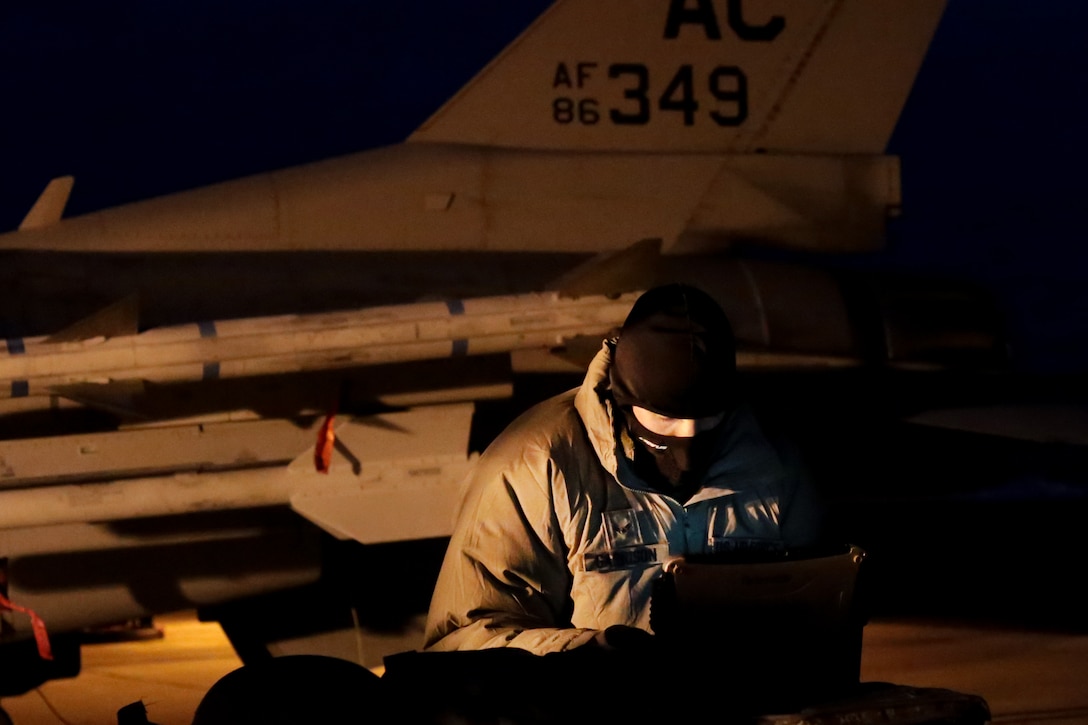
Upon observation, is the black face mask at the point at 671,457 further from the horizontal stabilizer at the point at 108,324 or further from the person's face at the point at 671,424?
the horizontal stabilizer at the point at 108,324

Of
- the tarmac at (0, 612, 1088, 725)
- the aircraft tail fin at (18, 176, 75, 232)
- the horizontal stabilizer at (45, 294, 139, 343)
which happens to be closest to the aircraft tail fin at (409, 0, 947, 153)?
the aircraft tail fin at (18, 176, 75, 232)

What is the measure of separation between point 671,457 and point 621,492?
5.0 inches

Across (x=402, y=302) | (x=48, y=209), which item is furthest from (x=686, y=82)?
(x=48, y=209)

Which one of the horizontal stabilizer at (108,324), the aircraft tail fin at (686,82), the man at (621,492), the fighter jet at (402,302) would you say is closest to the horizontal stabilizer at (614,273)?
the fighter jet at (402,302)

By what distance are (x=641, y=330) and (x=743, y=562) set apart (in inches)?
18.7

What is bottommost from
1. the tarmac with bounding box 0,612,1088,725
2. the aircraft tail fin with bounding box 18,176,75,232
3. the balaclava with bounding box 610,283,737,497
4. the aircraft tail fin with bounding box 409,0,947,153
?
the tarmac with bounding box 0,612,1088,725

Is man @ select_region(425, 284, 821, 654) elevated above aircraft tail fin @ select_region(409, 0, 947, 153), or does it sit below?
below

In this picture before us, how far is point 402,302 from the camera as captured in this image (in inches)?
225

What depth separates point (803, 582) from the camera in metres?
2.07

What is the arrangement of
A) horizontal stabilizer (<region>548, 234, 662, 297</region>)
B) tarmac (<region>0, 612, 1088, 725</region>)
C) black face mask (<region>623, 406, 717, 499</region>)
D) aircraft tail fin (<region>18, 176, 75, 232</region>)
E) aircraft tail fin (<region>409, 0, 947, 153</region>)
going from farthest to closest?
aircraft tail fin (<region>409, 0, 947, 153</region>) → aircraft tail fin (<region>18, 176, 75, 232</region>) → tarmac (<region>0, 612, 1088, 725</region>) → horizontal stabilizer (<region>548, 234, 662, 297</region>) → black face mask (<region>623, 406, 717, 499</region>)

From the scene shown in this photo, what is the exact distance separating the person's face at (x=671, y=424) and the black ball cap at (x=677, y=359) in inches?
1.1

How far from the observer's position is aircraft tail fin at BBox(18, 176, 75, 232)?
5.73m

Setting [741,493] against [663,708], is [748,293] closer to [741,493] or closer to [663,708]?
[741,493]

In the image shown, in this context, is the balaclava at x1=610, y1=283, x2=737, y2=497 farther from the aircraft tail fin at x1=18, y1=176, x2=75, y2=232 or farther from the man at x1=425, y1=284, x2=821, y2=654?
the aircraft tail fin at x1=18, y1=176, x2=75, y2=232
